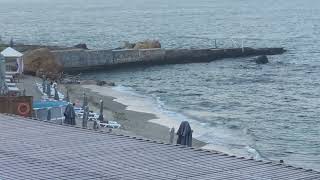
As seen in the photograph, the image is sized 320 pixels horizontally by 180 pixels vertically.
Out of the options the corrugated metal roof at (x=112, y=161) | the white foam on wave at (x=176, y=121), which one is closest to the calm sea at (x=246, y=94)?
the white foam on wave at (x=176, y=121)

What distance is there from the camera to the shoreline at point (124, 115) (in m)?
31.6

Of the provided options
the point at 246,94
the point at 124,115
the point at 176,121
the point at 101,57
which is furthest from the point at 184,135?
the point at 101,57

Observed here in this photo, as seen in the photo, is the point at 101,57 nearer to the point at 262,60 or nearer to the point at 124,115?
the point at 262,60

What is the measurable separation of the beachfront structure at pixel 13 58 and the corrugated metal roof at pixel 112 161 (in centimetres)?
2071

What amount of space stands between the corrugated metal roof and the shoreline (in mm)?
12605

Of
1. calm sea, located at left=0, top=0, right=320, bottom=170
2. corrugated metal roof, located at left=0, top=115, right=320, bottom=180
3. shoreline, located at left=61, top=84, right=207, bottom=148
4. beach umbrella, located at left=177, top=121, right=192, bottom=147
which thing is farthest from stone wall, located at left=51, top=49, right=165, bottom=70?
corrugated metal roof, located at left=0, top=115, right=320, bottom=180

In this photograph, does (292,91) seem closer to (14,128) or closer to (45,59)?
(45,59)

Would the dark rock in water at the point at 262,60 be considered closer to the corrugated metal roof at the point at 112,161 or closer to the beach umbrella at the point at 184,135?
the beach umbrella at the point at 184,135

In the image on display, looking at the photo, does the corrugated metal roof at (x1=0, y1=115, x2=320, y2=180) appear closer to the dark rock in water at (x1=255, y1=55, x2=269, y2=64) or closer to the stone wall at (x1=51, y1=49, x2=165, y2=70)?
the stone wall at (x1=51, y1=49, x2=165, y2=70)

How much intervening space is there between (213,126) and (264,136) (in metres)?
2.70

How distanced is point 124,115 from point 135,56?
28.0m

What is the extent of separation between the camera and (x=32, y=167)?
501 inches

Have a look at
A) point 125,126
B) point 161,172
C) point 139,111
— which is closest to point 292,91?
point 139,111

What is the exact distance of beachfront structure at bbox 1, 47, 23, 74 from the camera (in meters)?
36.3
